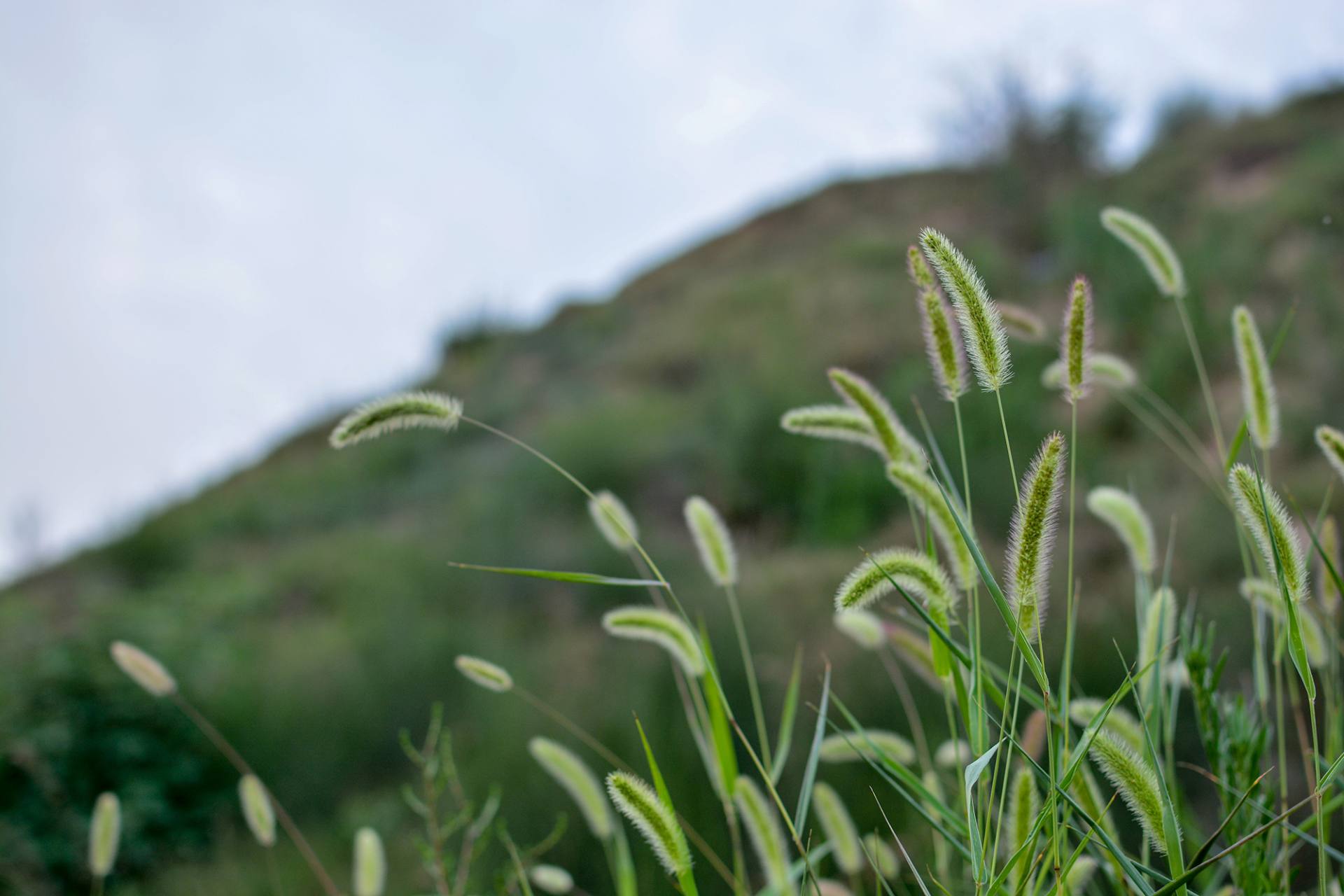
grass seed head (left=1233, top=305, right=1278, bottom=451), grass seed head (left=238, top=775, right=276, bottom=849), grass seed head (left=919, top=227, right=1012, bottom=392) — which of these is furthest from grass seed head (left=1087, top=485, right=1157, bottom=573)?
grass seed head (left=238, top=775, right=276, bottom=849)

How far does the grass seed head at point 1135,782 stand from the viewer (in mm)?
671

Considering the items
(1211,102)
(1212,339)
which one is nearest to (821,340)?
(1212,339)

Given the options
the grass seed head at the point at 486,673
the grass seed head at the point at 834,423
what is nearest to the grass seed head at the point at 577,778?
the grass seed head at the point at 486,673

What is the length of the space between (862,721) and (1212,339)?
→ 5.20 m

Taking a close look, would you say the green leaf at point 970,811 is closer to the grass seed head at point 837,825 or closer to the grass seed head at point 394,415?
the grass seed head at point 837,825

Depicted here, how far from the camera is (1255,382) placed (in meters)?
1.05

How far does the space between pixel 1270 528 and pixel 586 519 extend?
19.0 ft

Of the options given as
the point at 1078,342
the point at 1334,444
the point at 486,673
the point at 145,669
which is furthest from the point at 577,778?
the point at 1334,444

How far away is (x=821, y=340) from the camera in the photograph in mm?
8734

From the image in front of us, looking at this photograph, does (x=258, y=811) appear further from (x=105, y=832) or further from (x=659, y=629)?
(x=659, y=629)

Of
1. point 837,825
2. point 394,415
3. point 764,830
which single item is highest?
point 394,415

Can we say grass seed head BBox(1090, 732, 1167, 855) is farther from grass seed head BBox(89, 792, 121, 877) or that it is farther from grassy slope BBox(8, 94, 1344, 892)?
grassy slope BBox(8, 94, 1344, 892)

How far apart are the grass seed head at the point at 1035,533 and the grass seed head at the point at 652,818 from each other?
312 mm

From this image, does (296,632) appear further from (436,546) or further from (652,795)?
(652,795)
